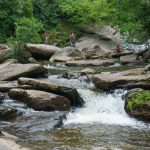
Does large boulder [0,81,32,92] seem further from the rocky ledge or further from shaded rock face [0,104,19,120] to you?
the rocky ledge

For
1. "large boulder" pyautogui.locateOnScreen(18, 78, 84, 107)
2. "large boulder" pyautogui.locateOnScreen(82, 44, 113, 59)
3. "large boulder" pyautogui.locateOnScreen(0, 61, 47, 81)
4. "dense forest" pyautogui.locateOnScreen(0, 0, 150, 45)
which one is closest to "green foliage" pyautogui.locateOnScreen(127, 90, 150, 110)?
"large boulder" pyautogui.locateOnScreen(18, 78, 84, 107)

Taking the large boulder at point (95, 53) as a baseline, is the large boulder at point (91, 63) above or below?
below

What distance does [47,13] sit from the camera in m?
44.0

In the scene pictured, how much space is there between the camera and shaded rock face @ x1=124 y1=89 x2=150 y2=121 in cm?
1562

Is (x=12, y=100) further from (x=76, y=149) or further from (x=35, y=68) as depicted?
(x=76, y=149)

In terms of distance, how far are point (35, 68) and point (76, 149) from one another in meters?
9.81

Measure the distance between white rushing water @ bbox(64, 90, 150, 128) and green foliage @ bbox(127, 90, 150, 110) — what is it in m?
0.49

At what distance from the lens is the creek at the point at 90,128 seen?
1259 cm

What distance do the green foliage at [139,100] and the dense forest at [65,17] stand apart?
8.20m

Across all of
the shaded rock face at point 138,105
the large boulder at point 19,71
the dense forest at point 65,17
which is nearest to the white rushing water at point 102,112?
the shaded rock face at point 138,105

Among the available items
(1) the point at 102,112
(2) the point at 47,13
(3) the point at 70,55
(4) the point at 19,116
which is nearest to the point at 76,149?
(4) the point at 19,116

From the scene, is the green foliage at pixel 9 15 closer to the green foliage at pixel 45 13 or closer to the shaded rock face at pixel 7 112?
the green foliage at pixel 45 13

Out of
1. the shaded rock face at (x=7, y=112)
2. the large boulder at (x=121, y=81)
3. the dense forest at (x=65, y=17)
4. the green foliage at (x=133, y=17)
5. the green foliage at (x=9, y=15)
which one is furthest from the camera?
the green foliage at (x=9, y=15)

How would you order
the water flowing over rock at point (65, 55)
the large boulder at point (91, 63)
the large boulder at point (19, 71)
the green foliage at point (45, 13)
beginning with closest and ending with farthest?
the large boulder at point (19, 71) < the large boulder at point (91, 63) < the water flowing over rock at point (65, 55) < the green foliage at point (45, 13)
